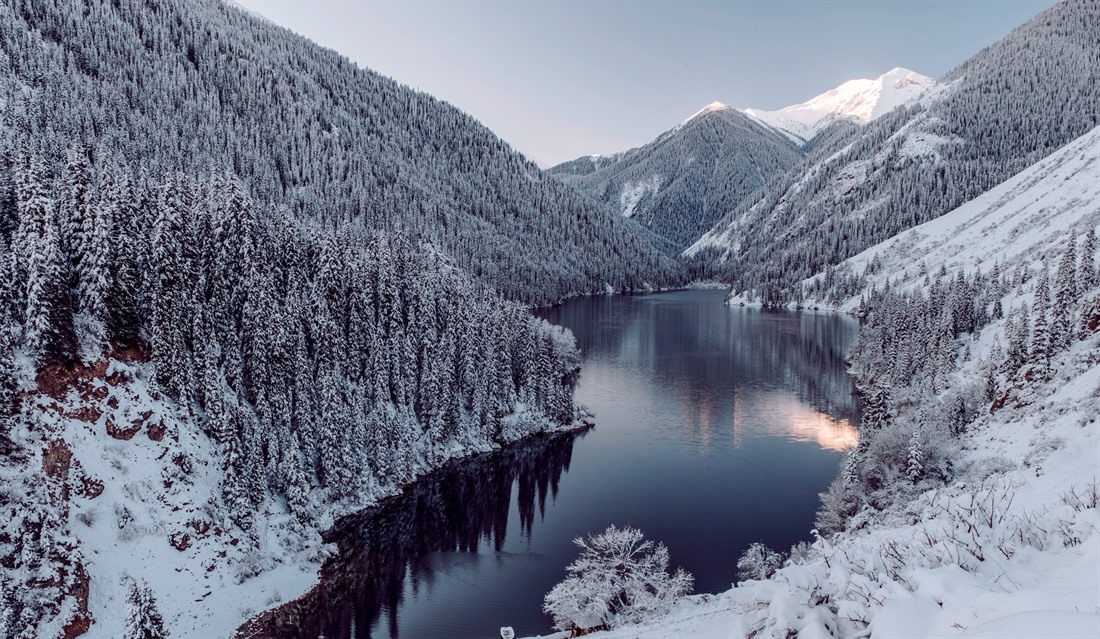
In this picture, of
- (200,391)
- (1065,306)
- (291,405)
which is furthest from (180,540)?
(1065,306)

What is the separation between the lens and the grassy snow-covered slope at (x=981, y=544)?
7617mm

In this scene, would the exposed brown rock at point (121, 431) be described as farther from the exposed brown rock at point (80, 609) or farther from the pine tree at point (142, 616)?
the pine tree at point (142, 616)

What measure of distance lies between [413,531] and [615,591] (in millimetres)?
23105

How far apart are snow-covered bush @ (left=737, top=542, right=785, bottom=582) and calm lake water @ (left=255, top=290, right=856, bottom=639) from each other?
156cm

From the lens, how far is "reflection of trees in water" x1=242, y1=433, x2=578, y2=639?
41.3 meters

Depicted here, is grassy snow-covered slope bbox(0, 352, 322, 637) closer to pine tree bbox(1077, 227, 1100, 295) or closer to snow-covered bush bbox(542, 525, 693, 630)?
snow-covered bush bbox(542, 525, 693, 630)

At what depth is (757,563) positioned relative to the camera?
4184cm

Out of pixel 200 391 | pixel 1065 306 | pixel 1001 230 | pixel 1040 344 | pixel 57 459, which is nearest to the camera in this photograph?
pixel 57 459

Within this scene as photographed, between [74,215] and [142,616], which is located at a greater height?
[74,215]

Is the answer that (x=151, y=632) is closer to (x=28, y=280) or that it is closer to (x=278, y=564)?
(x=278, y=564)

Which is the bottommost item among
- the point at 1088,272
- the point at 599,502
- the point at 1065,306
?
the point at 599,502

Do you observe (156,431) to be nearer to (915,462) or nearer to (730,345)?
(915,462)

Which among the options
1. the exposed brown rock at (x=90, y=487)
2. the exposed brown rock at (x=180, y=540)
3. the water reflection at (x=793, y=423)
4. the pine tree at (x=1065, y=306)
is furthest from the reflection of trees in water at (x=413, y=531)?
the pine tree at (x=1065, y=306)

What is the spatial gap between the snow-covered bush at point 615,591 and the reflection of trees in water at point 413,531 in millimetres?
13169
